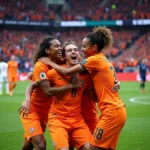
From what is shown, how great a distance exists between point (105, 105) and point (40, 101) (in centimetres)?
133

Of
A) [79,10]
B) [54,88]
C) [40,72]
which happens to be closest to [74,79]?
[54,88]

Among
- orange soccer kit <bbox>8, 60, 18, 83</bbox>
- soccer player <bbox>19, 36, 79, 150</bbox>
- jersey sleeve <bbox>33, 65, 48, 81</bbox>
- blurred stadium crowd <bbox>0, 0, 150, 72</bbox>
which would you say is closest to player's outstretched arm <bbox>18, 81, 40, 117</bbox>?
soccer player <bbox>19, 36, 79, 150</bbox>

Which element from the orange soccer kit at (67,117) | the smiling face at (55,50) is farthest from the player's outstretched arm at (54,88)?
the smiling face at (55,50)

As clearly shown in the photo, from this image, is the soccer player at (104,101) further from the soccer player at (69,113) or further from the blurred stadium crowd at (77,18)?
the blurred stadium crowd at (77,18)

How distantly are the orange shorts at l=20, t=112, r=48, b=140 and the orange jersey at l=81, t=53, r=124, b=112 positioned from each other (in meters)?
1.18

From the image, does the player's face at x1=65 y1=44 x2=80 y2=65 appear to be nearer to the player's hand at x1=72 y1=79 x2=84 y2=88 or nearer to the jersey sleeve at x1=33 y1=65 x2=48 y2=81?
the player's hand at x1=72 y1=79 x2=84 y2=88

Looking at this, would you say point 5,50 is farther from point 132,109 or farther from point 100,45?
point 100,45

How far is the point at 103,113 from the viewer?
5.97 meters

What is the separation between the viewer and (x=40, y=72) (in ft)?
20.8

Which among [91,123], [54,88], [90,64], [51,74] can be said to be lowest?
[91,123]

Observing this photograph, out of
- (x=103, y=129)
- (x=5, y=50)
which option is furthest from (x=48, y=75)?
(x=5, y=50)

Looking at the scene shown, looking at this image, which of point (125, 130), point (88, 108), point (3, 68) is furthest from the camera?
point (3, 68)

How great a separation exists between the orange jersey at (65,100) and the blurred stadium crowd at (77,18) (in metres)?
39.0

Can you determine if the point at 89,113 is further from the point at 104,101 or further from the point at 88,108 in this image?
the point at 104,101
